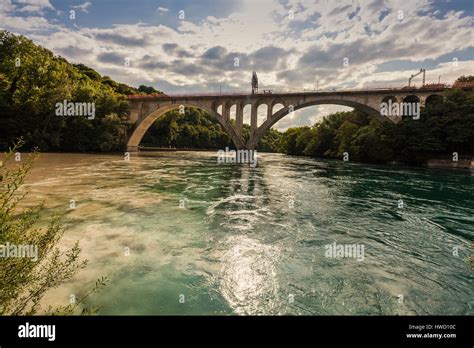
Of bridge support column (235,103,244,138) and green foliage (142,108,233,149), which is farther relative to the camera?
green foliage (142,108,233,149)

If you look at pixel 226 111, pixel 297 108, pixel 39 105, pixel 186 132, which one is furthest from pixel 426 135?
pixel 186 132

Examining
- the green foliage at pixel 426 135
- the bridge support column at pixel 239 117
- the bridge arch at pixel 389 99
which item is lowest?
the green foliage at pixel 426 135

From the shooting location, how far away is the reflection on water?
4.43 meters

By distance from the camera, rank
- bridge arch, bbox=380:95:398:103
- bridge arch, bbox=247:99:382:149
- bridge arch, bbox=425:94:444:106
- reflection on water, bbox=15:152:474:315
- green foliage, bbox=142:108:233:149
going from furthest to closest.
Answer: green foliage, bbox=142:108:233:149 < bridge arch, bbox=247:99:382:149 < bridge arch, bbox=380:95:398:103 < bridge arch, bbox=425:94:444:106 < reflection on water, bbox=15:152:474:315

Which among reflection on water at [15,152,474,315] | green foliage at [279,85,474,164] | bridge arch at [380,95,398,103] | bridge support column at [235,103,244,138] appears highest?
bridge arch at [380,95,398,103]

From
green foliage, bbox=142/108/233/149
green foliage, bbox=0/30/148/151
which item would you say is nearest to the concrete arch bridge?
green foliage, bbox=0/30/148/151

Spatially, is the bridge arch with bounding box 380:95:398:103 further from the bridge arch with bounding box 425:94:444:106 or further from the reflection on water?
the reflection on water

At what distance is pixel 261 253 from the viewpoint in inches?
255

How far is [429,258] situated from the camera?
21.3ft

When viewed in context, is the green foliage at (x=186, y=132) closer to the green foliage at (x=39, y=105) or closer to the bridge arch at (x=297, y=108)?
the green foliage at (x=39, y=105)

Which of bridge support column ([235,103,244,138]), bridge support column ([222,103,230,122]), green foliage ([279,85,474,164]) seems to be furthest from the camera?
bridge support column ([222,103,230,122])

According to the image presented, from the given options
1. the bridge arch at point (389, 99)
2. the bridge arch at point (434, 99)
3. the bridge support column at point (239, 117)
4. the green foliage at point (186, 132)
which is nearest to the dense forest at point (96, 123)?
the bridge arch at point (434, 99)

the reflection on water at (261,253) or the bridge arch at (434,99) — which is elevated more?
the bridge arch at (434,99)

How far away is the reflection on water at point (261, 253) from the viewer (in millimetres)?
4434
